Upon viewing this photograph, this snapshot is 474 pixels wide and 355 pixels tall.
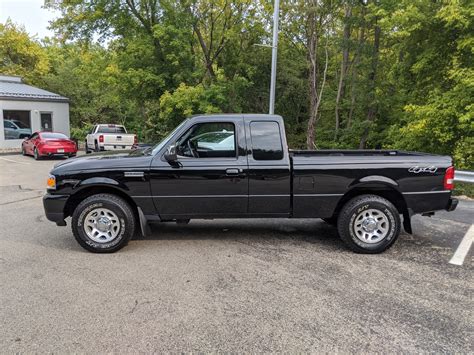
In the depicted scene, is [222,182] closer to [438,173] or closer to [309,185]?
[309,185]

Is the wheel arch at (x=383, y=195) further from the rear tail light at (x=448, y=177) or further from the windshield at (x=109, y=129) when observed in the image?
the windshield at (x=109, y=129)

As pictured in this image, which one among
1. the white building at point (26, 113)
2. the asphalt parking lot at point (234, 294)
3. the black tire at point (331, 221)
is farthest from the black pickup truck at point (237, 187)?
the white building at point (26, 113)

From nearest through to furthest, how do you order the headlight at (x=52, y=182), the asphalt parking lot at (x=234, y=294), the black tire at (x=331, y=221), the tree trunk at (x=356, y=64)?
the asphalt parking lot at (x=234, y=294) < the headlight at (x=52, y=182) < the black tire at (x=331, y=221) < the tree trunk at (x=356, y=64)

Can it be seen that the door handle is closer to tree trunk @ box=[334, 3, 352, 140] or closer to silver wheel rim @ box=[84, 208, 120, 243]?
silver wheel rim @ box=[84, 208, 120, 243]

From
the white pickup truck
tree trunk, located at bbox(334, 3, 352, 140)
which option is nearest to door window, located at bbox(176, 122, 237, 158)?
tree trunk, located at bbox(334, 3, 352, 140)

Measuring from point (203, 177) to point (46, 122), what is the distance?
22.9 metres

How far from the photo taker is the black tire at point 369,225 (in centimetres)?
494

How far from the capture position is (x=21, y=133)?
2253 cm

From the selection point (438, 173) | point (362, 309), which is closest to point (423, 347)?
point (362, 309)

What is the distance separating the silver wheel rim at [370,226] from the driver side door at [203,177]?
160 centimetres

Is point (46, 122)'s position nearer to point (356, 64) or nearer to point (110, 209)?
point (356, 64)

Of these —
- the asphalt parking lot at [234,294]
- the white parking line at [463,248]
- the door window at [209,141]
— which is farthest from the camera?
the door window at [209,141]

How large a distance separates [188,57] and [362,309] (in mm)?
18359

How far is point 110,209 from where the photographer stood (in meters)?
4.88
